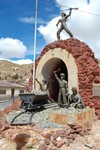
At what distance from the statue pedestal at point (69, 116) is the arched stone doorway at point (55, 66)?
183 cm

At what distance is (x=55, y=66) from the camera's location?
52.4 feet

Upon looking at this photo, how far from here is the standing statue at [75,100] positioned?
41.3ft

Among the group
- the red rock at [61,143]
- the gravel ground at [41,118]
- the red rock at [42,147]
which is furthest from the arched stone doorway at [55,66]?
the red rock at [42,147]

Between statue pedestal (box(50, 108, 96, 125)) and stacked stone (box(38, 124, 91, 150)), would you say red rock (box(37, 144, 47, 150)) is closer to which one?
stacked stone (box(38, 124, 91, 150))

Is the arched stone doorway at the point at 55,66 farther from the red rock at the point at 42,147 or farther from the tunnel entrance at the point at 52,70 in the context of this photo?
the red rock at the point at 42,147

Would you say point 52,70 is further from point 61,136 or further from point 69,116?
point 61,136

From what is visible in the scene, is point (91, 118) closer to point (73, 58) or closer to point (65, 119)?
point (65, 119)

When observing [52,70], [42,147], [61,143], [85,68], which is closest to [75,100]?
[85,68]

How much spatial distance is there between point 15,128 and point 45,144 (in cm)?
187

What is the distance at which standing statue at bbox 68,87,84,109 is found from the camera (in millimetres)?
12578

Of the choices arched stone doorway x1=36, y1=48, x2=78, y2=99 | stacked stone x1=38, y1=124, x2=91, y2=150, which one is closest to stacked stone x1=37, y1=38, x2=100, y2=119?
arched stone doorway x1=36, y1=48, x2=78, y2=99

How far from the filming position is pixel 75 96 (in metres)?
12.8

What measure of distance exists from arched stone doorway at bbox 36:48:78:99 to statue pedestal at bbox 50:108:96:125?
1825 mm

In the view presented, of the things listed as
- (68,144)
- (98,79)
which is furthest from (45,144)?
(98,79)
